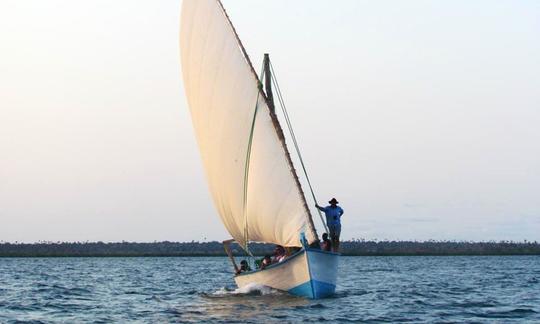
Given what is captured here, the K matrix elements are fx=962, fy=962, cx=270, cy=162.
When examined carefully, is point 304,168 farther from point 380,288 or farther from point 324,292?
point 380,288

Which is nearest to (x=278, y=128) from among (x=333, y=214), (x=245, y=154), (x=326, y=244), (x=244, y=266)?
(x=245, y=154)

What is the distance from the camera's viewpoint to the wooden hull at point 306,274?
3078 centimetres

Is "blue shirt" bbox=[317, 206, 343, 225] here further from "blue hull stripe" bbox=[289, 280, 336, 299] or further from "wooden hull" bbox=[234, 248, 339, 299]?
"blue hull stripe" bbox=[289, 280, 336, 299]

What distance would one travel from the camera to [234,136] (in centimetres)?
3331

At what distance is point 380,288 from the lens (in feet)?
140

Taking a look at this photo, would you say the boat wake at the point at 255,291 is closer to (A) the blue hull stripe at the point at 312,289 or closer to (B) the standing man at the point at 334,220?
(A) the blue hull stripe at the point at 312,289

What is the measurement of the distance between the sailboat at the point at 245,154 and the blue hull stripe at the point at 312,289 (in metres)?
0.04

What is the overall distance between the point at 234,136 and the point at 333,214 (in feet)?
14.3

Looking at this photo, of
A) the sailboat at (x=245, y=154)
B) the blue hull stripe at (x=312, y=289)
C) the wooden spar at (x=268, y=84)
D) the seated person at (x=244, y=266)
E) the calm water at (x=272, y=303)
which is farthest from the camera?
the seated person at (x=244, y=266)

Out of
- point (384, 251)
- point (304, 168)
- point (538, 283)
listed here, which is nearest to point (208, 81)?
point (304, 168)

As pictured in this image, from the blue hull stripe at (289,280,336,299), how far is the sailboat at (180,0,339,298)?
0.15 feet

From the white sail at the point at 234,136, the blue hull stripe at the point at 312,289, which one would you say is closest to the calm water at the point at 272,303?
the blue hull stripe at the point at 312,289

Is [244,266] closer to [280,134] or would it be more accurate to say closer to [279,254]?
[279,254]

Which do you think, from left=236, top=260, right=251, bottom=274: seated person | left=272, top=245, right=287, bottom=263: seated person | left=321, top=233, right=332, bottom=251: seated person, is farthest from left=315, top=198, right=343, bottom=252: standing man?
left=236, top=260, right=251, bottom=274: seated person
